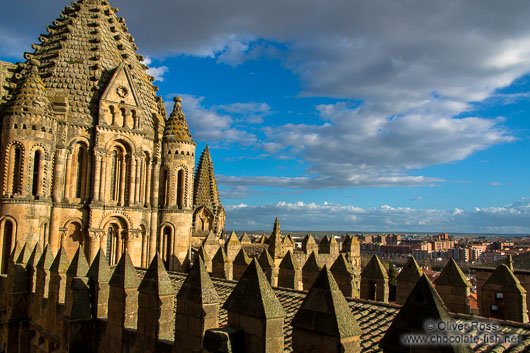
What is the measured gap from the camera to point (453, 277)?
42.4ft

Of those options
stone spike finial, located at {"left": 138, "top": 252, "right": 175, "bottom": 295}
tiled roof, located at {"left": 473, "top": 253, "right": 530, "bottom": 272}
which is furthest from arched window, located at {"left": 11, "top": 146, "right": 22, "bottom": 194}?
tiled roof, located at {"left": 473, "top": 253, "right": 530, "bottom": 272}

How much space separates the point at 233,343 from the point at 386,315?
16.8 feet

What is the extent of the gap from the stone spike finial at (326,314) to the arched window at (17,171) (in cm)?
2086

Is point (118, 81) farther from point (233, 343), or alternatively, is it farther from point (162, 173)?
point (233, 343)

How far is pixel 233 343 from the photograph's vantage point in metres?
8.02

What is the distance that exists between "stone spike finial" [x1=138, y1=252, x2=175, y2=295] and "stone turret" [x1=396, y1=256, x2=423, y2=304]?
746 cm

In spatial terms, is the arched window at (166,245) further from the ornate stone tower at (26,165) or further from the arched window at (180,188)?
the ornate stone tower at (26,165)

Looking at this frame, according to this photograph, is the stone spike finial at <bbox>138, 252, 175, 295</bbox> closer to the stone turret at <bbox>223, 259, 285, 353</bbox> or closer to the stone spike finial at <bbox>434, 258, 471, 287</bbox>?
the stone turret at <bbox>223, 259, 285, 353</bbox>

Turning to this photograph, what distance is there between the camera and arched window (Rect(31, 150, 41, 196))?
78.0ft

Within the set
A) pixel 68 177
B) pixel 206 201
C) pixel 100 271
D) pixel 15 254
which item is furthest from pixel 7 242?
pixel 206 201

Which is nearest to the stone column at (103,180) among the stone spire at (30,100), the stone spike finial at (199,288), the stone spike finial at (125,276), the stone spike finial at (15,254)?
the stone spire at (30,100)

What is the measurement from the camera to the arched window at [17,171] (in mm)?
23156

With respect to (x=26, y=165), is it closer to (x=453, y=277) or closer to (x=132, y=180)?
(x=132, y=180)

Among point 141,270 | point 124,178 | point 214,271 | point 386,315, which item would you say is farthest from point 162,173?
point 386,315
